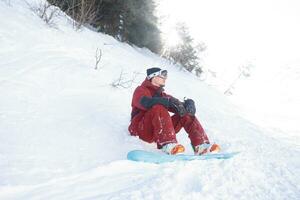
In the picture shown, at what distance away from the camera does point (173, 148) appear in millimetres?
3844

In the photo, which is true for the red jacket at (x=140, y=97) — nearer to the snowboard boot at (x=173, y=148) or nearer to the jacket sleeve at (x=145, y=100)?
the jacket sleeve at (x=145, y=100)

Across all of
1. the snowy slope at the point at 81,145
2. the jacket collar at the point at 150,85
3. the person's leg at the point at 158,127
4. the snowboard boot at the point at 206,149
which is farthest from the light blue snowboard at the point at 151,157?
the jacket collar at the point at 150,85

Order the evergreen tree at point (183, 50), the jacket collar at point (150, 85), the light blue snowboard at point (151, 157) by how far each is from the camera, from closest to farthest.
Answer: the light blue snowboard at point (151, 157) < the jacket collar at point (150, 85) < the evergreen tree at point (183, 50)

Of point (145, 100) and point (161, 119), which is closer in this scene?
A: point (161, 119)

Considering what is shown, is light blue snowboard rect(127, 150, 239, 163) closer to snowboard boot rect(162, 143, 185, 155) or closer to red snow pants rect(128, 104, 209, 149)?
snowboard boot rect(162, 143, 185, 155)

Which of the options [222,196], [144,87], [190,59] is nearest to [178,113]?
[144,87]

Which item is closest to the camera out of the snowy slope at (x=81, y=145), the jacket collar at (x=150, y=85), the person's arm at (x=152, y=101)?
the snowy slope at (x=81, y=145)

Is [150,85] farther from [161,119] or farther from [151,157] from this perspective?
[151,157]

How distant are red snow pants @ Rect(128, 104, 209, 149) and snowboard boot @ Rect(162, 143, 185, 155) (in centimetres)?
6

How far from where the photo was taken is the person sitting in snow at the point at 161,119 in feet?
13.1

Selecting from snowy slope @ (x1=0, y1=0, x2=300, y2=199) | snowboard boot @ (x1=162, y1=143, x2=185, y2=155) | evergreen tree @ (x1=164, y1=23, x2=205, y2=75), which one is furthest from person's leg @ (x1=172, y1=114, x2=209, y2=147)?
evergreen tree @ (x1=164, y1=23, x2=205, y2=75)

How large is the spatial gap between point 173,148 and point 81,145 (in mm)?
1026

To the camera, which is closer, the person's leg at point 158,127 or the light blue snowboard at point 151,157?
the light blue snowboard at point 151,157

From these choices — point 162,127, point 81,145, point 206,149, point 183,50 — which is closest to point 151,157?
point 162,127
